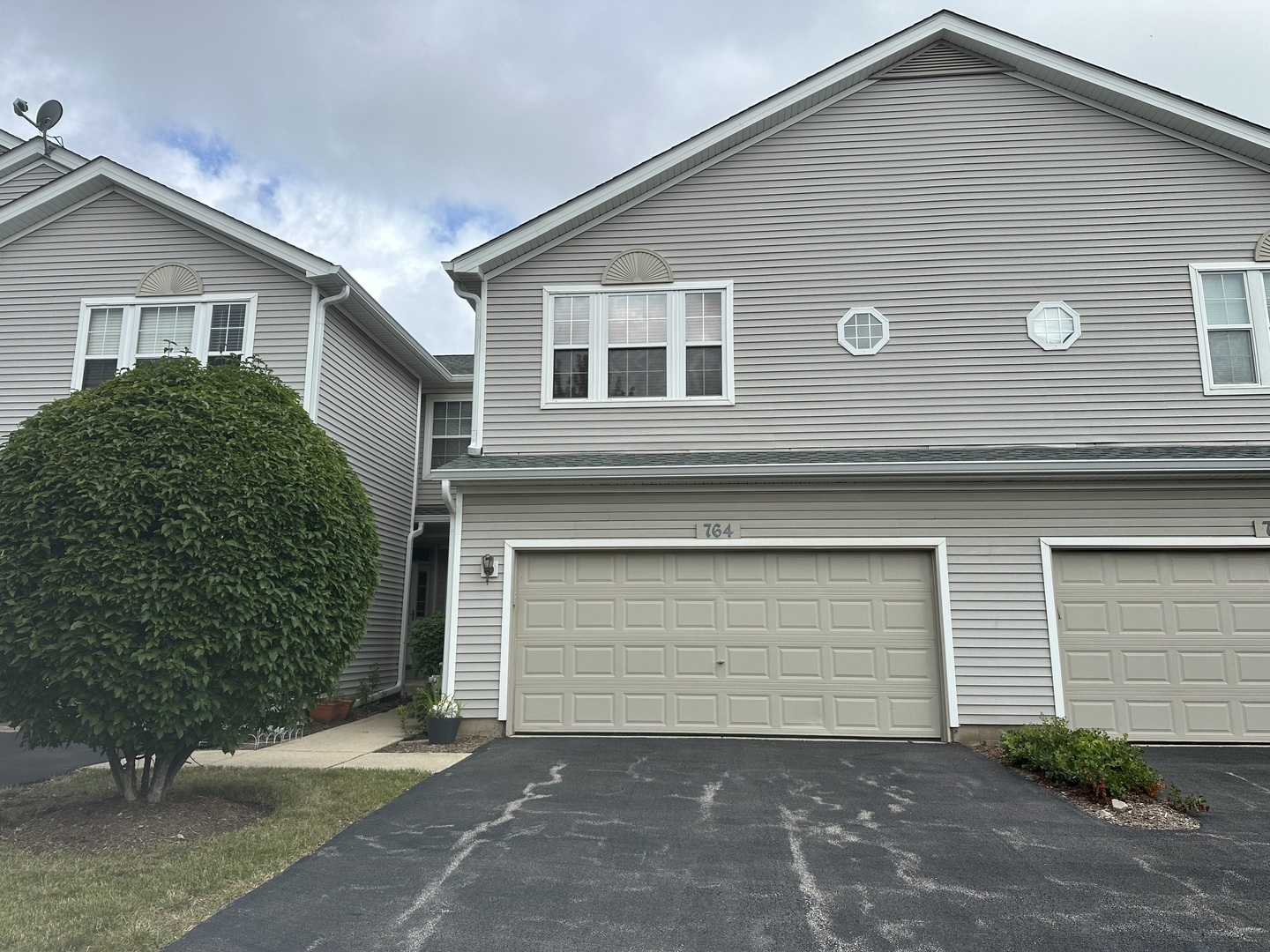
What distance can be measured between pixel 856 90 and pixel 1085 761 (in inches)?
322

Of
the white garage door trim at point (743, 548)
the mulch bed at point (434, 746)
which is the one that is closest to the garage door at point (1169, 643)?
the white garage door trim at point (743, 548)

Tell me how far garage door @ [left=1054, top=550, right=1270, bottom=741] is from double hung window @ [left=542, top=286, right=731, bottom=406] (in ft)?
14.9

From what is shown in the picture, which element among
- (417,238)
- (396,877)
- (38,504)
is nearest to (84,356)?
(38,504)

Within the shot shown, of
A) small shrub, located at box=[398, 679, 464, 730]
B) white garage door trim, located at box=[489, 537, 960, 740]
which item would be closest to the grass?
small shrub, located at box=[398, 679, 464, 730]

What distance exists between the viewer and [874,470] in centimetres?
923

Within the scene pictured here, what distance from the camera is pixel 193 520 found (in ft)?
19.3

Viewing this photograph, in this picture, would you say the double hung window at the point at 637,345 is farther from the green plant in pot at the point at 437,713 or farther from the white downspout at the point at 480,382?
the green plant in pot at the point at 437,713

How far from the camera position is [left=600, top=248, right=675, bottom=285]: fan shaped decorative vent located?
10516 mm

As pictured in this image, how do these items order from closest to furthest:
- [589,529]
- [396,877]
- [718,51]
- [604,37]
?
1. [396,877]
2. [589,529]
3. [604,37]
4. [718,51]

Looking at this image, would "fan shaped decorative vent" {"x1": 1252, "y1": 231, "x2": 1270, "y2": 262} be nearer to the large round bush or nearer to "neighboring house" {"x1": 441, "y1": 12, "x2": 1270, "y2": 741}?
"neighboring house" {"x1": 441, "y1": 12, "x2": 1270, "y2": 741}

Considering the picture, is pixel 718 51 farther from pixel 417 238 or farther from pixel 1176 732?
pixel 417 238

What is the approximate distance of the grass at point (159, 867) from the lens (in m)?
4.16

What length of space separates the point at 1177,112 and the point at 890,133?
3.21 meters

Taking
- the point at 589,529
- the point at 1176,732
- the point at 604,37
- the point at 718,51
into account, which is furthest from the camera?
the point at 718,51
